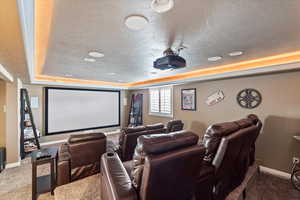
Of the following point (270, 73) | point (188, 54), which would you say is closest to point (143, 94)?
point (188, 54)

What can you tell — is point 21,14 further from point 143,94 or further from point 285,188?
point 143,94

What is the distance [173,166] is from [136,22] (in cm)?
146

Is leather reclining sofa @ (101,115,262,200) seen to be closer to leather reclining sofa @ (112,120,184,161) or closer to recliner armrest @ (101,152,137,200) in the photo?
recliner armrest @ (101,152,137,200)

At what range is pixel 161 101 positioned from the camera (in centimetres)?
578

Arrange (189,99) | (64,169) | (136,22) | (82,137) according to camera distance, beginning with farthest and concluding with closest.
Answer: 1. (189,99)
2. (82,137)
3. (64,169)
4. (136,22)

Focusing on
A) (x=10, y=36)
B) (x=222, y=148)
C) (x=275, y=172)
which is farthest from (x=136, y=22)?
(x=275, y=172)

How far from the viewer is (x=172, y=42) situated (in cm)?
202

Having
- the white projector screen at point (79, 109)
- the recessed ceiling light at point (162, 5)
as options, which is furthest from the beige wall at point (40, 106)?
the recessed ceiling light at point (162, 5)

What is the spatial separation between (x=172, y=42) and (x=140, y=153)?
1.60 metres

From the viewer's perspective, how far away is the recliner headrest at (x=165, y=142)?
42.4 inches

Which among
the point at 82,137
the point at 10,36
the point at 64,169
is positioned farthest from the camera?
the point at 82,137

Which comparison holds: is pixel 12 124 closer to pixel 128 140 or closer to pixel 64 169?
pixel 64 169

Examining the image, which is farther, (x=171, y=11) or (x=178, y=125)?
(x=178, y=125)

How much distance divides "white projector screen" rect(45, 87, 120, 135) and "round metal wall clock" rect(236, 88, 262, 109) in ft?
17.0
